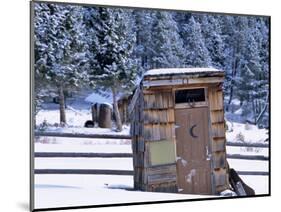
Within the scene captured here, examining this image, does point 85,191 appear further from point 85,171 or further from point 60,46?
point 60,46

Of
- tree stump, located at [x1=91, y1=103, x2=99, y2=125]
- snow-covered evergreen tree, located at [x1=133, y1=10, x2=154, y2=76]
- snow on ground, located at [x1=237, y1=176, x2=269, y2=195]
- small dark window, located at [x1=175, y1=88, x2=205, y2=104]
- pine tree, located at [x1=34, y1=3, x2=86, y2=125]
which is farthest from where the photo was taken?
snow on ground, located at [x1=237, y1=176, x2=269, y2=195]

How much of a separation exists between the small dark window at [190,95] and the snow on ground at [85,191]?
2.73 feet

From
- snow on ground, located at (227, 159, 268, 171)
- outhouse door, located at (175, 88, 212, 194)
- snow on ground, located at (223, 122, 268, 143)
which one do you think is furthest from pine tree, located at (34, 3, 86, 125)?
snow on ground, located at (227, 159, 268, 171)

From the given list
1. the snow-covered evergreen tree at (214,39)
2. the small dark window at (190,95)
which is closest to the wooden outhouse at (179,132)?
the small dark window at (190,95)

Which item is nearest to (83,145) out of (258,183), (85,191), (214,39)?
(85,191)

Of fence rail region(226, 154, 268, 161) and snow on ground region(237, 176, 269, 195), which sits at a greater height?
fence rail region(226, 154, 268, 161)

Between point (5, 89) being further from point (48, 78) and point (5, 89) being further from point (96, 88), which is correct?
point (96, 88)

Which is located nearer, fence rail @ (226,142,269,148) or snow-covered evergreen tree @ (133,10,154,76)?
snow-covered evergreen tree @ (133,10,154,76)

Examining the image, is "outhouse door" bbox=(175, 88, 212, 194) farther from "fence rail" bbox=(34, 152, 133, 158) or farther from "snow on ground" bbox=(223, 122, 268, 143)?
"fence rail" bbox=(34, 152, 133, 158)

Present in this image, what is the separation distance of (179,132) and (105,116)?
0.70m

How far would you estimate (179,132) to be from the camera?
4.73 meters

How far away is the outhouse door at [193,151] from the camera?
4730 mm

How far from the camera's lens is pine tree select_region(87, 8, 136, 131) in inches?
177

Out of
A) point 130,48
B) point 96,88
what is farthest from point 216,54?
point 96,88
